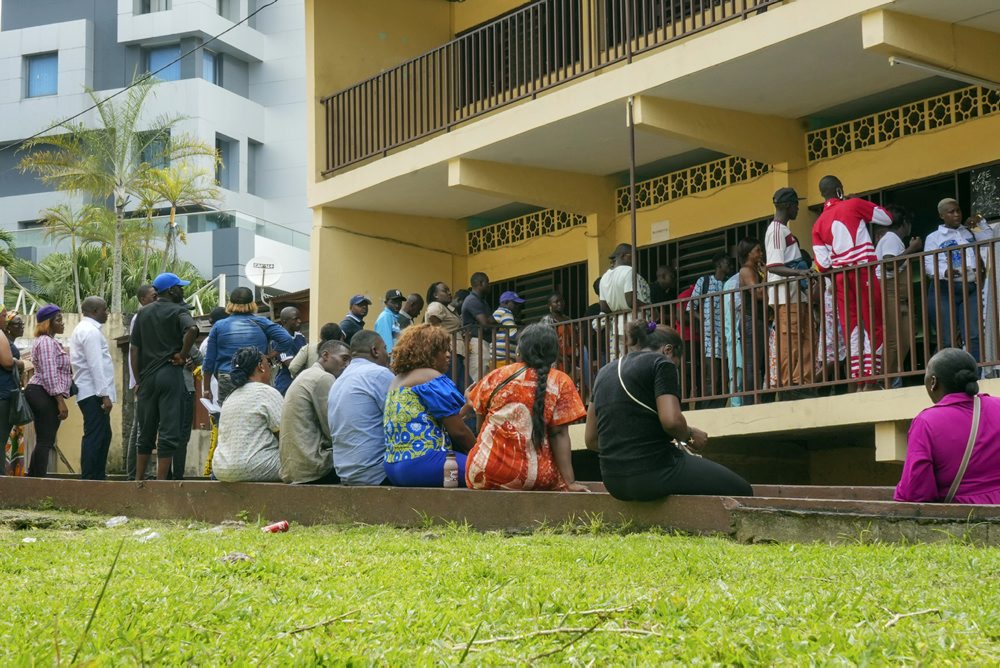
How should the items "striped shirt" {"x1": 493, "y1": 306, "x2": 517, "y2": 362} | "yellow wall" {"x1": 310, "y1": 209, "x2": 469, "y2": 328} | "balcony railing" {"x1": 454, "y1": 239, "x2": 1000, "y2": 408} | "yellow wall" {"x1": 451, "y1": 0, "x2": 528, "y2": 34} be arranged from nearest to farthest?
"balcony railing" {"x1": 454, "y1": 239, "x2": 1000, "y2": 408} < "striped shirt" {"x1": 493, "y1": 306, "x2": 517, "y2": 362} < "yellow wall" {"x1": 310, "y1": 209, "x2": 469, "y2": 328} < "yellow wall" {"x1": 451, "y1": 0, "x2": 528, "y2": 34}

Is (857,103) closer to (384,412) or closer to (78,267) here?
(384,412)

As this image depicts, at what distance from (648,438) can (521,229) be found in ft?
31.2

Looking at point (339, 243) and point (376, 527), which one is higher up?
point (339, 243)

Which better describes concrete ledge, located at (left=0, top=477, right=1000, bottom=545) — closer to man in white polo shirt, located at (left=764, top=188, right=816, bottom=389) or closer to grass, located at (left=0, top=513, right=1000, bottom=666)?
grass, located at (left=0, top=513, right=1000, bottom=666)

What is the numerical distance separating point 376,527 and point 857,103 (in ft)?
22.8

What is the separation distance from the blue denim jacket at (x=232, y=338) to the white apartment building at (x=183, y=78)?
28.9m

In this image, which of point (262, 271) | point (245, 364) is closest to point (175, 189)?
point (262, 271)

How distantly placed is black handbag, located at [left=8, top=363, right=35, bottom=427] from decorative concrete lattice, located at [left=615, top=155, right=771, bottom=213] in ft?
22.5

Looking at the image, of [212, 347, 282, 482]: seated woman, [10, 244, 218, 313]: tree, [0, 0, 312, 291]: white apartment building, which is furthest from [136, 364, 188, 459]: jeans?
[0, 0, 312, 291]: white apartment building

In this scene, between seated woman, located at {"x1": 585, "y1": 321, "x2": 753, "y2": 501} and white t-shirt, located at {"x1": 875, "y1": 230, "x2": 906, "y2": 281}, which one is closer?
seated woman, located at {"x1": 585, "y1": 321, "x2": 753, "y2": 501}

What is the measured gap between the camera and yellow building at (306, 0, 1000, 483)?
1115 centimetres

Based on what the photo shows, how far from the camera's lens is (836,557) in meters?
5.72

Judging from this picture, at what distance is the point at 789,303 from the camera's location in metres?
10.8

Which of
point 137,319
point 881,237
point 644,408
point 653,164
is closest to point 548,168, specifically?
point 653,164
